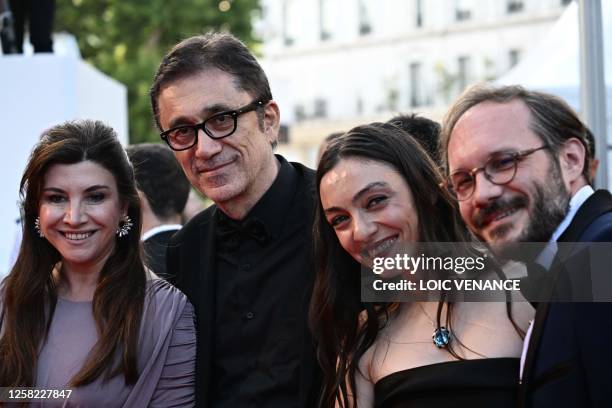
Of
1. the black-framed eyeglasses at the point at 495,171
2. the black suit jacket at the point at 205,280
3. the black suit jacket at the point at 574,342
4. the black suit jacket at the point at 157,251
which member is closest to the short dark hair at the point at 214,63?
the black suit jacket at the point at 205,280

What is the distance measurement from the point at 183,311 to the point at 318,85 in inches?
1269

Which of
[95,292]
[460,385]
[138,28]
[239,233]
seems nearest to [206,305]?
[239,233]

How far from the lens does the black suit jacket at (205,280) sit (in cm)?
271

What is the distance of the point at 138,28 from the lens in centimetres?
1644

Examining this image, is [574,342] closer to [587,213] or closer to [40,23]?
[587,213]

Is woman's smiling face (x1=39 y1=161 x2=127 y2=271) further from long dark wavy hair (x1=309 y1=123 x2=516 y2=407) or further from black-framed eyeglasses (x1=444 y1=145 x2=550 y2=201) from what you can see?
black-framed eyeglasses (x1=444 y1=145 x2=550 y2=201)

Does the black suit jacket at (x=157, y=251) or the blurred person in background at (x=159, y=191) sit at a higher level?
the blurred person in background at (x=159, y=191)

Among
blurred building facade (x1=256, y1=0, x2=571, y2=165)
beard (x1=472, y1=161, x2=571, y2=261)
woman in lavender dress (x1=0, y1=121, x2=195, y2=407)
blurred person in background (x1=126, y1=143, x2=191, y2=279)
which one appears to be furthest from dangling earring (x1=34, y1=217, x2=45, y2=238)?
blurred building facade (x1=256, y1=0, x2=571, y2=165)

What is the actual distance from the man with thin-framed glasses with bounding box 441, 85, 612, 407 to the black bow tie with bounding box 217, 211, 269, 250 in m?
0.79

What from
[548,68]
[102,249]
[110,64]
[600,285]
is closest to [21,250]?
[102,249]

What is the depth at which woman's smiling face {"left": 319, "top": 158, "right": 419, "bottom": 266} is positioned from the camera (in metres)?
2.49

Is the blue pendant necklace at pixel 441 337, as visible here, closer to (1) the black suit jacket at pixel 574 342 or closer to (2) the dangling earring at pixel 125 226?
(1) the black suit jacket at pixel 574 342

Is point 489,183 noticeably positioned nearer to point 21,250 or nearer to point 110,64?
point 21,250

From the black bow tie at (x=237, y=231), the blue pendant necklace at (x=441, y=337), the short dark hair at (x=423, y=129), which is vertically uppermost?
the short dark hair at (x=423, y=129)
